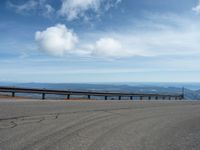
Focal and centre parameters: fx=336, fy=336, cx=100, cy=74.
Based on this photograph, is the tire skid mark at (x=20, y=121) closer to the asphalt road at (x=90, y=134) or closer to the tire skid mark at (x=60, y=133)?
the asphalt road at (x=90, y=134)

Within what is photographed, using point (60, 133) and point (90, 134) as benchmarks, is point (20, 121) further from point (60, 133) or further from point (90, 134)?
point (90, 134)

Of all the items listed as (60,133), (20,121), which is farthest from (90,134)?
(20,121)

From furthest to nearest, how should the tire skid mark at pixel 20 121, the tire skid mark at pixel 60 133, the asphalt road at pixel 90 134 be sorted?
the tire skid mark at pixel 20 121 < the asphalt road at pixel 90 134 < the tire skid mark at pixel 60 133

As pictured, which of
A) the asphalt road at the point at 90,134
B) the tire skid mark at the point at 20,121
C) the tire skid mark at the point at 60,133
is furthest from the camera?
the tire skid mark at the point at 20,121

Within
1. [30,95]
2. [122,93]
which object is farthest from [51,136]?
[122,93]

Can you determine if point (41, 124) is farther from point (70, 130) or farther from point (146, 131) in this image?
point (146, 131)

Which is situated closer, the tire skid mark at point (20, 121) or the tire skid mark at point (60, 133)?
the tire skid mark at point (60, 133)

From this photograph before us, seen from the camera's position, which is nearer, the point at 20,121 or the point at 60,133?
the point at 60,133

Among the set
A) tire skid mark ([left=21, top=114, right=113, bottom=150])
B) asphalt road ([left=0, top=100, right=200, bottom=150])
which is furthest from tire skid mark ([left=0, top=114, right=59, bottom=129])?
tire skid mark ([left=21, top=114, right=113, bottom=150])

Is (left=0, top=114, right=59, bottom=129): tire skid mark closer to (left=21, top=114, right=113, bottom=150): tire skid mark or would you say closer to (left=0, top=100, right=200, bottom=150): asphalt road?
(left=0, top=100, right=200, bottom=150): asphalt road

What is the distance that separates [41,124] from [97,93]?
2062cm

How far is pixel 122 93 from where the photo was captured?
3356 cm

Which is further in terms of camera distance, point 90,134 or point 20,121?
point 20,121

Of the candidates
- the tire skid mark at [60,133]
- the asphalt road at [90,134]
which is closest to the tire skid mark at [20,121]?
the asphalt road at [90,134]
